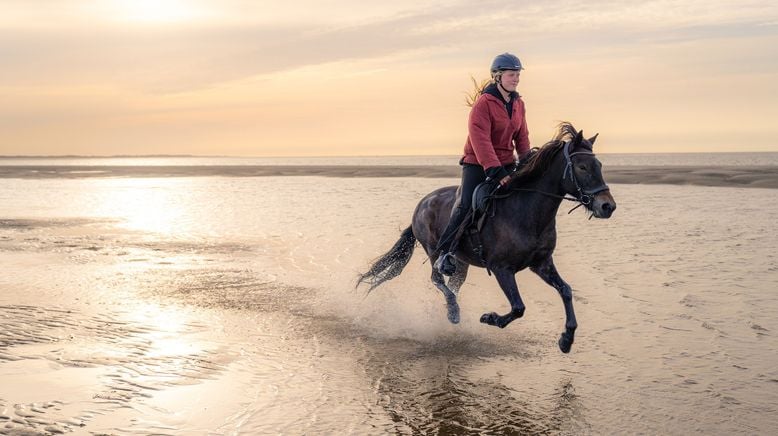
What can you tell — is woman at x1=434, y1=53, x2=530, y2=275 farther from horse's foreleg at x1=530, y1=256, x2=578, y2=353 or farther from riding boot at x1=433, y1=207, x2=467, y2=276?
horse's foreleg at x1=530, y1=256, x2=578, y2=353

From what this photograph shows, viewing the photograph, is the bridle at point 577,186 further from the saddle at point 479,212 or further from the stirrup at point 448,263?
the stirrup at point 448,263

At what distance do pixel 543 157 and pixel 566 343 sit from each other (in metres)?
2.03

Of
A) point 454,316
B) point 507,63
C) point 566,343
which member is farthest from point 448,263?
point 507,63

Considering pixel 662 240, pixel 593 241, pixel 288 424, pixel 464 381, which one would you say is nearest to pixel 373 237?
pixel 593 241

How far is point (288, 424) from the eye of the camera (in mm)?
6000

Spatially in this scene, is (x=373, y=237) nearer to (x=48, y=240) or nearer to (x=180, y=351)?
(x=48, y=240)

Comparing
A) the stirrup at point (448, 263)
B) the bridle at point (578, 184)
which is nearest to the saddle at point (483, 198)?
the stirrup at point (448, 263)

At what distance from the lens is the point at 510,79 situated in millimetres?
8406

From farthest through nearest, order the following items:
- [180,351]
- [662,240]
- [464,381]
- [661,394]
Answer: [662,240] < [180,351] < [464,381] < [661,394]

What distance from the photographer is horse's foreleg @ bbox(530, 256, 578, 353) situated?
25.5 feet

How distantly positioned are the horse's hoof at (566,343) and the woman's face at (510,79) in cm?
287

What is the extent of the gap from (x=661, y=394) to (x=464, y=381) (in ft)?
5.97

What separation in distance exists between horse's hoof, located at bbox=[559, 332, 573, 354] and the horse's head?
1326 millimetres

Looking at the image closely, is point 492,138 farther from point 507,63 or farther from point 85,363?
point 85,363
